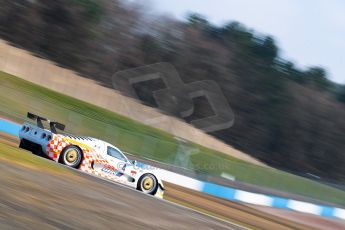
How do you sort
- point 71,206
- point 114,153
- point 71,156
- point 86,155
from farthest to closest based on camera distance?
point 114,153, point 86,155, point 71,156, point 71,206

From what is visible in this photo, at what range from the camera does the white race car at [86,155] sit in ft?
51.4

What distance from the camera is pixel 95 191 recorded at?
11750 millimetres

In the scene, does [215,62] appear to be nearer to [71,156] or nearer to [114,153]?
[114,153]

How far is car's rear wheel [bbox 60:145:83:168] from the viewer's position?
15.7 metres

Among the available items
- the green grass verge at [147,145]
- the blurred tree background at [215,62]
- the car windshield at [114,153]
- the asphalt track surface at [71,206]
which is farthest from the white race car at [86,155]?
the blurred tree background at [215,62]

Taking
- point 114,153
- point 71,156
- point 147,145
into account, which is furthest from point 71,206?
point 147,145

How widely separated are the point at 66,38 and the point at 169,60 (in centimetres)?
1326

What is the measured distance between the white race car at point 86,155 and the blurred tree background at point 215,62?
37955 mm

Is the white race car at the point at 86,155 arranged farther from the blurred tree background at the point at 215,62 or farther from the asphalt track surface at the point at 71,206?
the blurred tree background at the point at 215,62

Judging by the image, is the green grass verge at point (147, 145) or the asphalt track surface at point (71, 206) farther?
the green grass verge at point (147, 145)

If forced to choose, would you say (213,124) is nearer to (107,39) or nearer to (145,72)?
(145,72)

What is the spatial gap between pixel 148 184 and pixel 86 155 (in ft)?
6.07

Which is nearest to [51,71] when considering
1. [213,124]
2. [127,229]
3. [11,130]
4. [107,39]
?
[107,39]

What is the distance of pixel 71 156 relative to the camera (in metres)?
15.8
